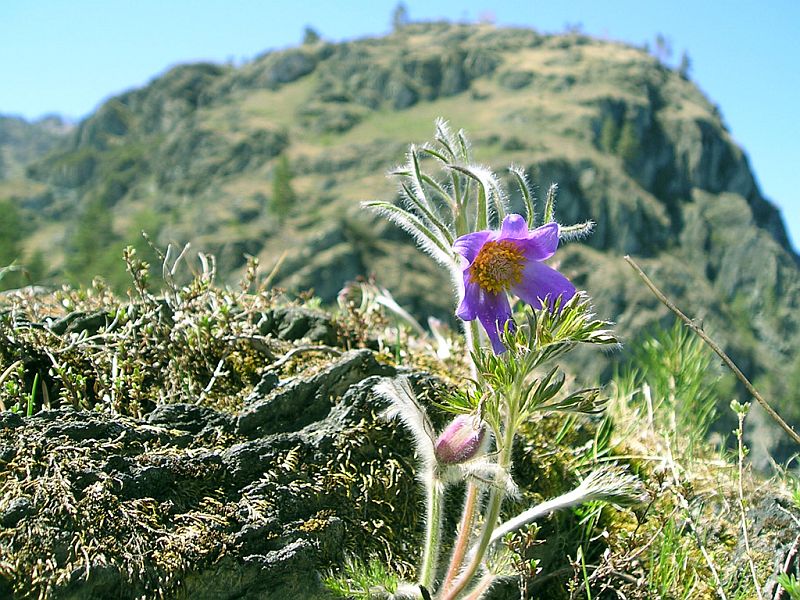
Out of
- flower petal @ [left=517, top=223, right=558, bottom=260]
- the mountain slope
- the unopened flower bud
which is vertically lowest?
the mountain slope

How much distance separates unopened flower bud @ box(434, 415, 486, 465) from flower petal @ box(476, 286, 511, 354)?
0.21 metres

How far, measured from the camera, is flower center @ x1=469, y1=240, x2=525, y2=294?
167cm

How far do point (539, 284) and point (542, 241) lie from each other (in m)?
0.14

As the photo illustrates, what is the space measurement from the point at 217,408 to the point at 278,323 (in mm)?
735

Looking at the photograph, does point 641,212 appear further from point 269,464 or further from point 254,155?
point 269,464

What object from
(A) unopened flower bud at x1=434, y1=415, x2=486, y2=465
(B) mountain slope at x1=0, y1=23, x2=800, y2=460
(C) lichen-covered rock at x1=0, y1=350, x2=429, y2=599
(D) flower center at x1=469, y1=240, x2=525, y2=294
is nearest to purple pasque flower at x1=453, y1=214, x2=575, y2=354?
(D) flower center at x1=469, y1=240, x2=525, y2=294

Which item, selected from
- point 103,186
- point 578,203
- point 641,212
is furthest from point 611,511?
point 103,186

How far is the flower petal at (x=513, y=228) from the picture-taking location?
1639 millimetres

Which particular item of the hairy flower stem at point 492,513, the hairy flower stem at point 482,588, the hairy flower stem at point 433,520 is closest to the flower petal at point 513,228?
the hairy flower stem at point 492,513

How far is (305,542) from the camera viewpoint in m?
1.69

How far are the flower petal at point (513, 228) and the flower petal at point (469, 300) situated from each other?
135 mm

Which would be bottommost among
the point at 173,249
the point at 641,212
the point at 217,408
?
the point at 641,212

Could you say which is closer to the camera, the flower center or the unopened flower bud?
the unopened flower bud

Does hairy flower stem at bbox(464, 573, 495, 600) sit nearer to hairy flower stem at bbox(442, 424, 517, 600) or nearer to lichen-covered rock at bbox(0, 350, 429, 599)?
hairy flower stem at bbox(442, 424, 517, 600)
